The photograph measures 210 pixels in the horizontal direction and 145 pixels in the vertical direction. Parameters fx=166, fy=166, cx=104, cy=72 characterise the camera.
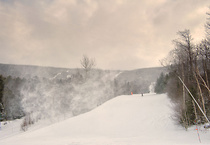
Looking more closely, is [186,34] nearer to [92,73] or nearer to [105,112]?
[105,112]

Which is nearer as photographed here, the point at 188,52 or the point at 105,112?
the point at 188,52

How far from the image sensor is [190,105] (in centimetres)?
1438

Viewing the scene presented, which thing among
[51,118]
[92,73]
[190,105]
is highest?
[92,73]

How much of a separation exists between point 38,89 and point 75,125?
A: 21103 mm

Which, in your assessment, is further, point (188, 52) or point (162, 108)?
point (162, 108)

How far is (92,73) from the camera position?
143 ft

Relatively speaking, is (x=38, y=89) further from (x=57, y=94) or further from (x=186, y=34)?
(x=186, y=34)

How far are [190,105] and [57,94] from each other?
29027mm

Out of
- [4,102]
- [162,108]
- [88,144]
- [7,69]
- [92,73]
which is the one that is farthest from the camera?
[7,69]

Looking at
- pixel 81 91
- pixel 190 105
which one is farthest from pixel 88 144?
pixel 81 91

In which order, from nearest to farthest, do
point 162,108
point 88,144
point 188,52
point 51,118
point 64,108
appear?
point 88,144 → point 188,52 → point 162,108 → point 51,118 → point 64,108

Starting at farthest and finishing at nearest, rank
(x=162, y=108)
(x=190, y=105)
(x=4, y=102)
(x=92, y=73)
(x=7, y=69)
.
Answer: (x=7, y=69)
(x=92, y=73)
(x=4, y=102)
(x=162, y=108)
(x=190, y=105)

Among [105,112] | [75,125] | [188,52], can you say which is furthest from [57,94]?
[188,52]

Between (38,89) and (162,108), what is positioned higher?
(38,89)
